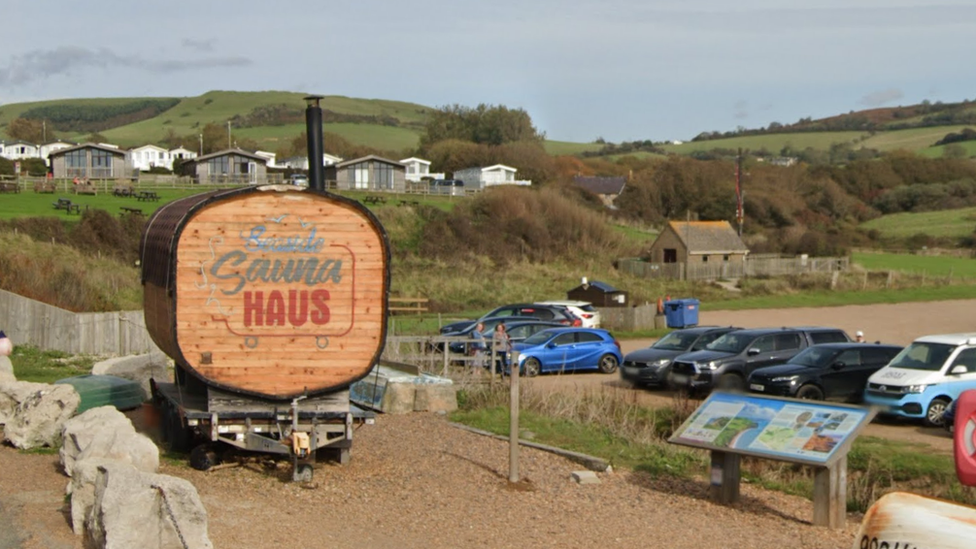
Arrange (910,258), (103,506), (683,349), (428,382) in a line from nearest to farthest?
(103,506) → (428,382) → (683,349) → (910,258)

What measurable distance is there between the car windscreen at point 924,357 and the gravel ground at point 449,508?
7.23 meters

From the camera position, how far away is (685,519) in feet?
42.4

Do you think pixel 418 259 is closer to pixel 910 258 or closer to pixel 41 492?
pixel 910 258

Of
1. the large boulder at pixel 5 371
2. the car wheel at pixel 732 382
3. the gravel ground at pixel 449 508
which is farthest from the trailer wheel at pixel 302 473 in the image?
the car wheel at pixel 732 382

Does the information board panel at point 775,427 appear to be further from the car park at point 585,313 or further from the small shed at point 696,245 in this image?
the small shed at point 696,245

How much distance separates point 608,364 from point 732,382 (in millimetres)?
5456

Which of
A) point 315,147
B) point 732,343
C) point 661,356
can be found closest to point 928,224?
point 732,343

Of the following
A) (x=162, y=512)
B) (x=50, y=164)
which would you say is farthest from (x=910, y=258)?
(x=162, y=512)

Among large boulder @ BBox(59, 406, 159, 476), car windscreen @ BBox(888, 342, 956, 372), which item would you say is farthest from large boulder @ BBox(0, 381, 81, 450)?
car windscreen @ BBox(888, 342, 956, 372)

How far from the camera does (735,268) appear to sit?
65.2m

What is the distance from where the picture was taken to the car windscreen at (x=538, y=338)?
28.4 metres

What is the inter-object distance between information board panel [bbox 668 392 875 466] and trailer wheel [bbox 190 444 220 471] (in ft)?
19.4

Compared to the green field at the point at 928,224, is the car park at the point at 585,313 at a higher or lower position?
lower

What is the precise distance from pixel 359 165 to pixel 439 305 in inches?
1783
